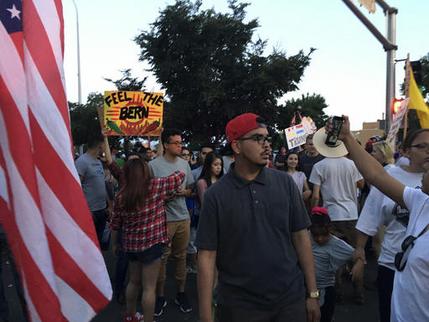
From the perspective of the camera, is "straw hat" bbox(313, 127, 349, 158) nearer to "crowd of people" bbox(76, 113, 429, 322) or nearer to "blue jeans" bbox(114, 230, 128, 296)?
"crowd of people" bbox(76, 113, 429, 322)

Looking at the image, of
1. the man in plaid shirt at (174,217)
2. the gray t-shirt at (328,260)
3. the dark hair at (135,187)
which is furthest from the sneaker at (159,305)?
the gray t-shirt at (328,260)

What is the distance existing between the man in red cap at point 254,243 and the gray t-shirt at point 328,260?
3.86 feet

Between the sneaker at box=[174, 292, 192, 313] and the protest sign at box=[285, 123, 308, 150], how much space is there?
6698 millimetres

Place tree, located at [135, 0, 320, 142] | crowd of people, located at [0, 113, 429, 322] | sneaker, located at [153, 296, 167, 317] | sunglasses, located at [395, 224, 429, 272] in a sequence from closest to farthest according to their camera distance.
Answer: sunglasses, located at [395, 224, 429, 272] < crowd of people, located at [0, 113, 429, 322] < sneaker, located at [153, 296, 167, 317] < tree, located at [135, 0, 320, 142]

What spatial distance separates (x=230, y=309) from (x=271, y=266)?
1.17ft

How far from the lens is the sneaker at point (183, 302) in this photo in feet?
18.0

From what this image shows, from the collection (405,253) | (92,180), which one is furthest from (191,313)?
(405,253)

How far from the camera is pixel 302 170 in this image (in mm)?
8102

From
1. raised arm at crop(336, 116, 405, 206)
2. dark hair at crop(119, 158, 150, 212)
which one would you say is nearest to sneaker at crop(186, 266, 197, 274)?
dark hair at crop(119, 158, 150, 212)

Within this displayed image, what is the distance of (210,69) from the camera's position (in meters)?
33.5

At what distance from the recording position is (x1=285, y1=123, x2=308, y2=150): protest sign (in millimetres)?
11773

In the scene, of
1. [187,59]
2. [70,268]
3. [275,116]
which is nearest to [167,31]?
[187,59]

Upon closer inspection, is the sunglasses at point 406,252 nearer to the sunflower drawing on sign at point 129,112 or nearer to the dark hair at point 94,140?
the dark hair at point 94,140

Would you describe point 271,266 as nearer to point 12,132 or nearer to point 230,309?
point 230,309
